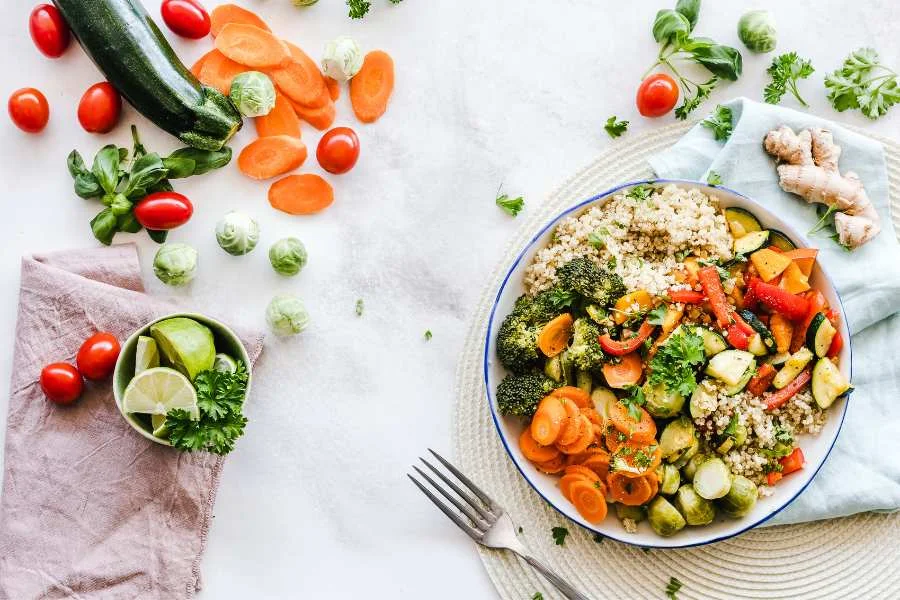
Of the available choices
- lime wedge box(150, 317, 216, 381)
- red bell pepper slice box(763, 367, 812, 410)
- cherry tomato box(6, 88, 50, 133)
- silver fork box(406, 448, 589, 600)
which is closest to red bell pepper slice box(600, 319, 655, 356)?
red bell pepper slice box(763, 367, 812, 410)

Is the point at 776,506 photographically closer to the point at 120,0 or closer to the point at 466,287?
the point at 466,287

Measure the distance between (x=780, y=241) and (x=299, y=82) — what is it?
2321mm

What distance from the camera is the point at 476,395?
370 cm

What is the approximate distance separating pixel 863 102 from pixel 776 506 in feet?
6.33

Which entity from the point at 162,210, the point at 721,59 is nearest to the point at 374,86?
the point at 162,210

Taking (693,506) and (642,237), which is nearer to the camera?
(693,506)

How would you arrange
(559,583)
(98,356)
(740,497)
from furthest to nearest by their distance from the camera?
(98,356) → (559,583) → (740,497)

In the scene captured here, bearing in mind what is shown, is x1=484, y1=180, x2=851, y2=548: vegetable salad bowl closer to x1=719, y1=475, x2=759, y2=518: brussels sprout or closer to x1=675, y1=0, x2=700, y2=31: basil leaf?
x1=719, y1=475, x2=759, y2=518: brussels sprout

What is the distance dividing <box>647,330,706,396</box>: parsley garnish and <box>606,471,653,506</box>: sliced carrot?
0.40 metres

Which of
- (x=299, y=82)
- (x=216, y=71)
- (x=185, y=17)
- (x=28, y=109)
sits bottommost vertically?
(x=299, y=82)

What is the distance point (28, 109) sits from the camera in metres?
3.72

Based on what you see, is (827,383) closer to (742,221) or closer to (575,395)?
(742,221)

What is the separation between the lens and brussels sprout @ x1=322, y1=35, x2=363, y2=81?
12.0 feet

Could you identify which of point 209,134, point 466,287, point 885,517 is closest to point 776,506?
point 885,517
